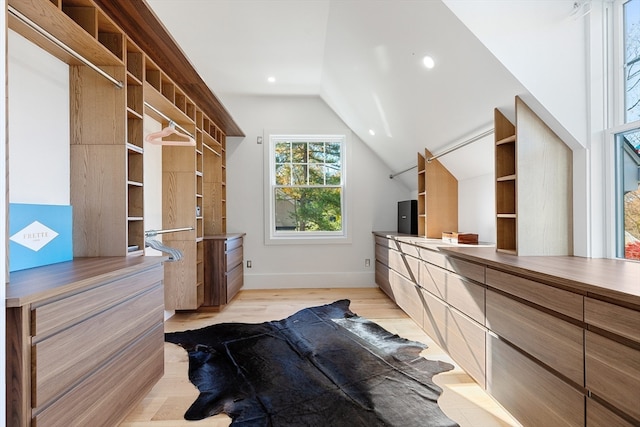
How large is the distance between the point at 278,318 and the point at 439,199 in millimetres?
2181

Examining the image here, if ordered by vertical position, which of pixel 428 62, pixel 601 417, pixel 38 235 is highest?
pixel 428 62

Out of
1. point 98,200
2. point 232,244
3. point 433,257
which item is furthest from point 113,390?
point 232,244

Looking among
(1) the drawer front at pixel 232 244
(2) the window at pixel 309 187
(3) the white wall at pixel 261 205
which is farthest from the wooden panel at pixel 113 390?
(2) the window at pixel 309 187

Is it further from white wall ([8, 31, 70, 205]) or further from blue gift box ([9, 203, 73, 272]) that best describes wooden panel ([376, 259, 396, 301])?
white wall ([8, 31, 70, 205])

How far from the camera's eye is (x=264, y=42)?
10.5ft

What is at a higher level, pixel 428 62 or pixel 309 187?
pixel 428 62

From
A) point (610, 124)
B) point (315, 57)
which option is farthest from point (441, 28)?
point (315, 57)

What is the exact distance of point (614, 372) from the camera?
1.11 metres

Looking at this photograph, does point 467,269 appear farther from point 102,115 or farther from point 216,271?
point 216,271

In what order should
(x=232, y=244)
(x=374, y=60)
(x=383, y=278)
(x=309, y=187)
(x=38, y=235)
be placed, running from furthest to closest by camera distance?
(x=309, y=187), (x=383, y=278), (x=232, y=244), (x=374, y=60), (x=38, y=235)

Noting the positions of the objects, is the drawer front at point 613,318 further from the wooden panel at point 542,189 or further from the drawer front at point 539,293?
the wooden panel at point 542,189

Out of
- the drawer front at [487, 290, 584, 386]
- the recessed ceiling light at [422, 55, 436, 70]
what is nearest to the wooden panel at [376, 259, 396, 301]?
the drawer front at [487, 290, 584, 386]

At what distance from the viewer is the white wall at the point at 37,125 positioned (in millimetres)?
1608

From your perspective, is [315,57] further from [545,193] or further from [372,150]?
[545,193]
